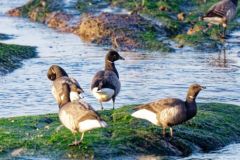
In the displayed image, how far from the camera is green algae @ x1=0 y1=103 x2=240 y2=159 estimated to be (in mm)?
17672

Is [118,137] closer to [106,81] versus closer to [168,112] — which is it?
[168,112]

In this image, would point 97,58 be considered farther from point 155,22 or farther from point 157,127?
point 157,127

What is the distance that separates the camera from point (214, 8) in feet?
119

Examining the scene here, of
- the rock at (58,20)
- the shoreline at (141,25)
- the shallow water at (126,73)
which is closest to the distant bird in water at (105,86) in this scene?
the shallow water at (126,73)

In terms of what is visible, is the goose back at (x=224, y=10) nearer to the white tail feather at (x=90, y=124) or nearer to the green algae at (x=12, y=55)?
the green algae at (x=12, y=55)

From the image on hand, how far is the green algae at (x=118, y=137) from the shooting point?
1767cm

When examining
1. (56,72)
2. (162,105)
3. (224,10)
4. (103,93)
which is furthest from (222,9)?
(162,105)

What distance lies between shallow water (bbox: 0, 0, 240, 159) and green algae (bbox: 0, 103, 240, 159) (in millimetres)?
1073

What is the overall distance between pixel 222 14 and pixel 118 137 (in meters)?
18.2

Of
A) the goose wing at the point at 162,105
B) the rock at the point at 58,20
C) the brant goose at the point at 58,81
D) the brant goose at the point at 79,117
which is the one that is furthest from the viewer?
the rock at the point at 58,20

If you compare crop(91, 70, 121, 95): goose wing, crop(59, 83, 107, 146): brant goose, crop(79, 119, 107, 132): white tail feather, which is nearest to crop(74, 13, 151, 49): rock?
crop(91, 70, 121, 95): goose wing

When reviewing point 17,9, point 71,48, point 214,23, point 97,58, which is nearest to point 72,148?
point 97,58

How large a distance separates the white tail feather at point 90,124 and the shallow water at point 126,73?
4.33 m

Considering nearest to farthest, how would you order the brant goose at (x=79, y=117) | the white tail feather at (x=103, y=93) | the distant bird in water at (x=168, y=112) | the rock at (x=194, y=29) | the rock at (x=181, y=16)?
the brant goose at (x=79, y=117), the distant bird in water at (x=168, y=112), the white tail feather at (x=103, y=93), the rock at (x=194, y=29), the rock at (x=181, y=16)
